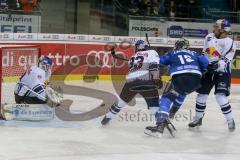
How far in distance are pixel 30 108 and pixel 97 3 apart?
8.05 metres

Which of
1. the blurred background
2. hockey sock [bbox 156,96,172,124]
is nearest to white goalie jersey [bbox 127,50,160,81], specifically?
hockey sock [bbox 156,96,172,124]

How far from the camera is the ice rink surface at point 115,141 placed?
20.8 feet

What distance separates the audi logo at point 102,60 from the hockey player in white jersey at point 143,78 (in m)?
5.18

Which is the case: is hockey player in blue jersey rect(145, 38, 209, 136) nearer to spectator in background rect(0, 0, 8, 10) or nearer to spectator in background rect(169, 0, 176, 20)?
spectator in background rect(0, 0, 8, 10)

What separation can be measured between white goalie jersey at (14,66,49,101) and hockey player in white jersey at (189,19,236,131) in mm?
1957

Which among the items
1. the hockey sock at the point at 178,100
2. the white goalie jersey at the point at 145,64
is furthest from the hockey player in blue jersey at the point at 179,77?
the hockey sock at the point at 178,100

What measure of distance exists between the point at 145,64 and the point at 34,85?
148cm

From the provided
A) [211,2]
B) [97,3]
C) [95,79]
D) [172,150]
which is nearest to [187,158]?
[172,150]

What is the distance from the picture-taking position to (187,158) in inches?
251

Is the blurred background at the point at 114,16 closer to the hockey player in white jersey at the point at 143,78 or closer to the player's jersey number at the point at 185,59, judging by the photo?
the hockey player in white jersey at the point at 143,78

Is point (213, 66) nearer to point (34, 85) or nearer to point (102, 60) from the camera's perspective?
point (34, 85)

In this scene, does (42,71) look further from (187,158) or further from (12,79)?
(187,158)

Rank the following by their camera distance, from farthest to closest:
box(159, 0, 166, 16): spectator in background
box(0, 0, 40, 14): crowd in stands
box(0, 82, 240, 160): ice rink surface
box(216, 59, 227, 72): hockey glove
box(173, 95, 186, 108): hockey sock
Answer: box(159, 0, 166, 16): spectator in background → box(0, 0, 40, 14): crowd in stands → box(216, 59, 227, 72): hockey glove → box(173, 95, 186, 108): hockey sock → box(0, 82, 240, 160): ice rink surface

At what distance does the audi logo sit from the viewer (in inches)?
518
